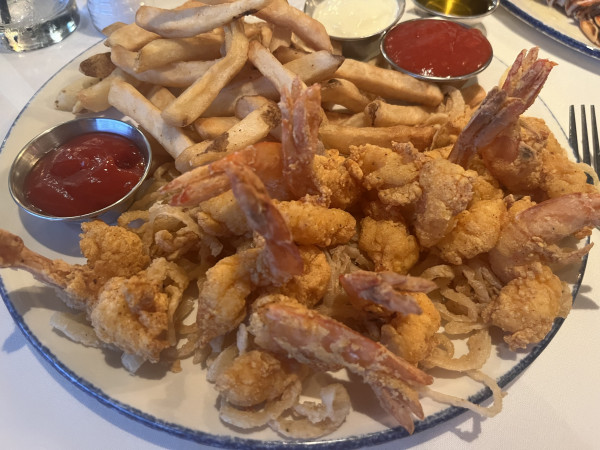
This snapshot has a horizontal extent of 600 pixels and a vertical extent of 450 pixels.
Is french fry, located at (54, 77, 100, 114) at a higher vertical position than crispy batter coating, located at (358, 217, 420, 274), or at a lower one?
higher

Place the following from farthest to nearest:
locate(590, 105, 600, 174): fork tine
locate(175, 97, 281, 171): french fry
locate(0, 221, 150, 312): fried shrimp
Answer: locate(590, 105, 600, 174): fork tine < locate(175, 97, 281, 171): french fry < locate(0, 221, 150, 312): fried shrimp

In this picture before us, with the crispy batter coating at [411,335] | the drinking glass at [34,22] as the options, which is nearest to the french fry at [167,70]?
the crispy batter coating at [411,335]

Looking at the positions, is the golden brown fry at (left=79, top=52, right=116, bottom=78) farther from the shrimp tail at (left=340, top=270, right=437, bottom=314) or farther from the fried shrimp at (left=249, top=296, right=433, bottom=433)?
the shrimp tail at (left=340, top=270, right=437, bottom=314)

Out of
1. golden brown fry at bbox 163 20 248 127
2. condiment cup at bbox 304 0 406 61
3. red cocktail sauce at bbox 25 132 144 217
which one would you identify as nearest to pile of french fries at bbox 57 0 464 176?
golden brown fry at bbox 163 20 248 127

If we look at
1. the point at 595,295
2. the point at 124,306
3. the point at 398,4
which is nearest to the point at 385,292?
the point at 124,306

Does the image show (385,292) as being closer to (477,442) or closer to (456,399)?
(456,399)

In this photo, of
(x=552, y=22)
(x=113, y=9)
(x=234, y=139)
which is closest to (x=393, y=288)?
(x=234, y=139)
